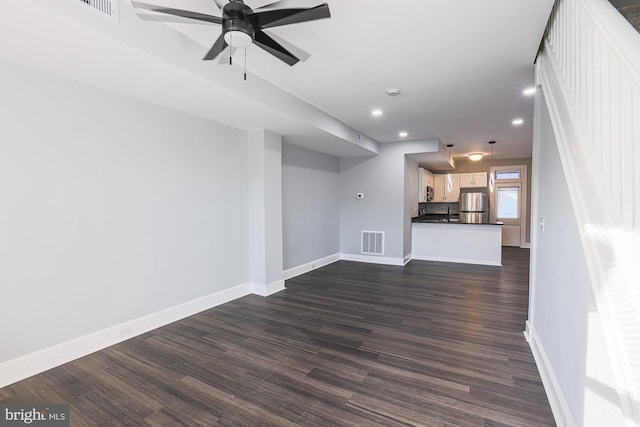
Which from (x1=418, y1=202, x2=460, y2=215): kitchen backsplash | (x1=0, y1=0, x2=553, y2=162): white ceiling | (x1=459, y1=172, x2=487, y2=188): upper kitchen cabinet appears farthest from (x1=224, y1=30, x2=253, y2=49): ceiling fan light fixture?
(x1=459, y1=172, x2=487, y2=188): upper kitchen cabinet

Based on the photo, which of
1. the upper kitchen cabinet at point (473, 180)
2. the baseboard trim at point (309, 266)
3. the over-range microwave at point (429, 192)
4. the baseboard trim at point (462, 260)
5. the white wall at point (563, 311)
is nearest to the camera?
the white wall at point (563, 311)

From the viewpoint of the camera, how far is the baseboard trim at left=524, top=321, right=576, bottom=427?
5.57 ft

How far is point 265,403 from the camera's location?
202 cm

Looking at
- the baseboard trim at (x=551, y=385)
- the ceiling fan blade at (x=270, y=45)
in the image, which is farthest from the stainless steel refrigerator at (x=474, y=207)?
the ceiling fan blade at (x=270, y=45)

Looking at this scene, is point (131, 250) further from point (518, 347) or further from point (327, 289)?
point (518, 347)

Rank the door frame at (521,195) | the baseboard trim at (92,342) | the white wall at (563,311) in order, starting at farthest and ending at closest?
1. the door frame at (521,195)
2. the baseboard trim at (92,342)
3. the white wall at (563,311)

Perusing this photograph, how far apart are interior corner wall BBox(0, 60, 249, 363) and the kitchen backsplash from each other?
6.97 m

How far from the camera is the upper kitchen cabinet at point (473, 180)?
28.0 ft

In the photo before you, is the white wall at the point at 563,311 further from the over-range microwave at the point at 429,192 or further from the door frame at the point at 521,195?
the door frame at the point at 521,195

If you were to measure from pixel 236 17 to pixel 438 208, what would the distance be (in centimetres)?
875

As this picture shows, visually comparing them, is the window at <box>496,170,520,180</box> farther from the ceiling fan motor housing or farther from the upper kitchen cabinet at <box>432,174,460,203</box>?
the ceiling fan motor housing

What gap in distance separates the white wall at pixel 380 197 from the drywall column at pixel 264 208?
8.55 feet

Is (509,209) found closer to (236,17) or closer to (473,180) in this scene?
(473,180)

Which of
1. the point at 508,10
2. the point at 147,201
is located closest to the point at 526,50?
the point at 508,10
